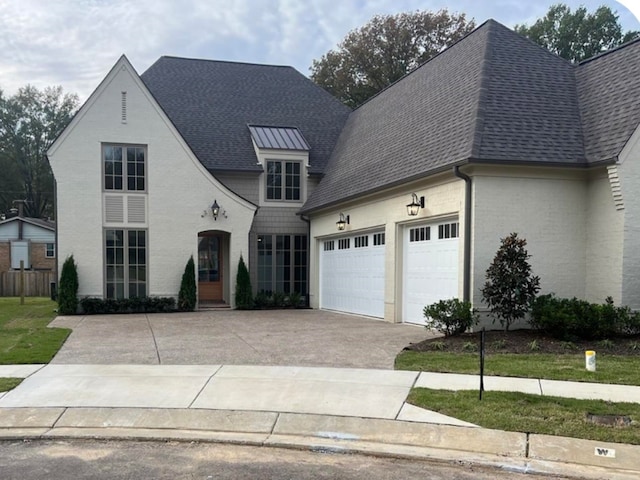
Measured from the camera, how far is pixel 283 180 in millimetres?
23125

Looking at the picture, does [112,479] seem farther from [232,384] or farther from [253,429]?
[232,384]

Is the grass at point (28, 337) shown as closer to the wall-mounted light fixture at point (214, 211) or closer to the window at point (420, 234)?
the wall-mounted light fixture at point (214, 211)

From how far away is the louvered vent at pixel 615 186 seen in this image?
12273 mm

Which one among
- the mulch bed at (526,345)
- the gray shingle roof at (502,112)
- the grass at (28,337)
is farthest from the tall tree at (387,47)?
the mulch bed at (526,345)

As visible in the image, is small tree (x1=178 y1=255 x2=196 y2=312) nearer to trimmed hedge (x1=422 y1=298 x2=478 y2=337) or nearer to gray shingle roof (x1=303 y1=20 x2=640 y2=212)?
gray shingle roof (x1=303 y1=20 x2=640 y2=212)

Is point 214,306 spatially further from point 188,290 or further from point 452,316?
point 452,316

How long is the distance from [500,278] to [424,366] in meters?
3.37

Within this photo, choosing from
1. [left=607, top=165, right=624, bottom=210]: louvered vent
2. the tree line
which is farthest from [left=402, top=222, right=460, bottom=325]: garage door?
the tree line

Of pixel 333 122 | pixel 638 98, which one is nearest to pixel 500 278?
pixel 638 98

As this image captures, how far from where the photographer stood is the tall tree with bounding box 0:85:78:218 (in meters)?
50.9

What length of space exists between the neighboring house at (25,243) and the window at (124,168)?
70.9 ft

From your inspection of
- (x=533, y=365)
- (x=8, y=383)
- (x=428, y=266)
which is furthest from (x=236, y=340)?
(x=533, y=365)

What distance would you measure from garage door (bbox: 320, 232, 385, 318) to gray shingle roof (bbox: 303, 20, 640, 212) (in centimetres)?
162

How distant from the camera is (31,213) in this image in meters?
53.4
